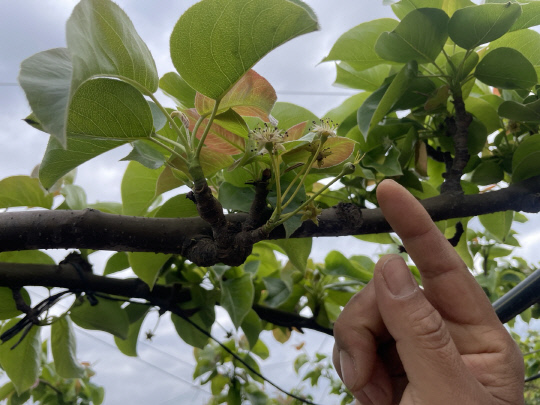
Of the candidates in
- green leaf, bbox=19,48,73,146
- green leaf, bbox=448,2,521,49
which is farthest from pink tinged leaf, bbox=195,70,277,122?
green leaf, bbox=448,2,521,49

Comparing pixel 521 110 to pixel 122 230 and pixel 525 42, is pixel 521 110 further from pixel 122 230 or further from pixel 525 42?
pixel 122 230

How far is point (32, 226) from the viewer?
0.34 metres

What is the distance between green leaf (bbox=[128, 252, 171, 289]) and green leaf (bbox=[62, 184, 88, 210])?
12cm

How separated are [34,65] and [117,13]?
0.20 ft

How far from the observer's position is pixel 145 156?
1.06 feet

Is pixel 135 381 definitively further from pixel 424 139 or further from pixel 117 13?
pixel 117 13

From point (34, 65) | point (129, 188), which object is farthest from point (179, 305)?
point (34, 65)

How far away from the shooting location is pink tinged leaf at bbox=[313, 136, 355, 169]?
0.34 meters

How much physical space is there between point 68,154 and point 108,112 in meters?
0.05

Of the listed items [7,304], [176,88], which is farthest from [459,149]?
[7,304]

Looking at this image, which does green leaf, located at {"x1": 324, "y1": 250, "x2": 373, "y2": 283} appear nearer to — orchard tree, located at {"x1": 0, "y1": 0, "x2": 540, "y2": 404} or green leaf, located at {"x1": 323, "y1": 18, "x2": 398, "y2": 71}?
orchard tree, located at {"x1": 0, "y1": 0, "x2": 540, "y2": 404}

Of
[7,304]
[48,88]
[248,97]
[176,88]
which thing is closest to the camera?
[48,88]

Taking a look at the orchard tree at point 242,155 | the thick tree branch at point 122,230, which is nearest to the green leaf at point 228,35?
the orchard tree at point 242,155

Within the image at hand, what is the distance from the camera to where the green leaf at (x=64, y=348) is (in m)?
0.59
